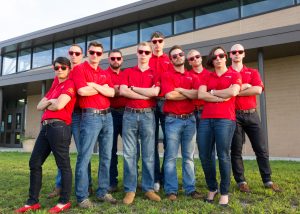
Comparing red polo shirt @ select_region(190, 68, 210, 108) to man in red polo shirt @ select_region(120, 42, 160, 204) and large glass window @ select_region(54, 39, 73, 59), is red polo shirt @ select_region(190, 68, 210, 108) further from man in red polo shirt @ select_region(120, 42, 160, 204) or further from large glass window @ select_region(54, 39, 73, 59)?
large glass window @ select_region(54, 39, 73, 59)

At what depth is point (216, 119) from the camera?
13.4 feet

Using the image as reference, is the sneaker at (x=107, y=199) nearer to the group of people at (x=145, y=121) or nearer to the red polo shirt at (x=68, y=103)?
the group of people at (x=145, y=121)

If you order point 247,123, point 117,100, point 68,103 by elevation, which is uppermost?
point 117,100

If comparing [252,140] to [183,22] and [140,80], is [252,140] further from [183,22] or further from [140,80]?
[183,22]

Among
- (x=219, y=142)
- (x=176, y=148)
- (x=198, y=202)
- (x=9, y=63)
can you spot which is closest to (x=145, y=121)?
(x=176, y=148)

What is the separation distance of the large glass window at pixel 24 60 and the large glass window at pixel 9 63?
1.65ft

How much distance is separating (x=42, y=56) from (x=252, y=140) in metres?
16.3

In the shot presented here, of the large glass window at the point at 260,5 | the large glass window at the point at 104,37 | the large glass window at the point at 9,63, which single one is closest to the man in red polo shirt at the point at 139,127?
the large glass window at the point at 260,5

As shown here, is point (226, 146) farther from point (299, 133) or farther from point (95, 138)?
point (299, 133)

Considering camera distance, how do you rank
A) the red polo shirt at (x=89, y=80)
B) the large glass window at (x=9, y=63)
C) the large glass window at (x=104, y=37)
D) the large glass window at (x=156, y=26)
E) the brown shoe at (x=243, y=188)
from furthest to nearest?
1. the large glass window at (x=9, y=63)
2. the large glass window at (x=104, y=37)
3. the large glass window at (x=156, y=26)
4. the brown shoe at (x=243, y=188)
5. the red polo shirt at (x=89, y=80)

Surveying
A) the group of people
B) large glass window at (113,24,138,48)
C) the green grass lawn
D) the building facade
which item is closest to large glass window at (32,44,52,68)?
the building facade

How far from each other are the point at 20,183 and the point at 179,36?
9.73 meters

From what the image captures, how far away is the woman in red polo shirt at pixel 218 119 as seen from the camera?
13.3ft

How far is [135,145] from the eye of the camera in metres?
4.50
